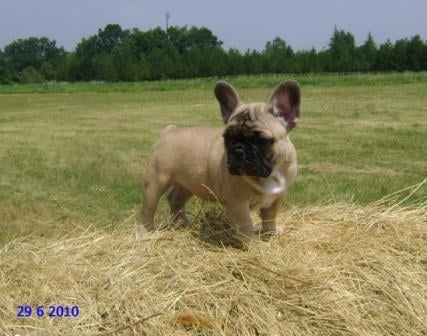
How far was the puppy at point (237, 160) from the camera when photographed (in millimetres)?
3773

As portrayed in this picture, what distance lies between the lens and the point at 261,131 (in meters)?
3.75

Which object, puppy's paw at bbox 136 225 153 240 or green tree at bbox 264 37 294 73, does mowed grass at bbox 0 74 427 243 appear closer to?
puppy's paw at bbox 136 225 153 240

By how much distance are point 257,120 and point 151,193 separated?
51.2 inches

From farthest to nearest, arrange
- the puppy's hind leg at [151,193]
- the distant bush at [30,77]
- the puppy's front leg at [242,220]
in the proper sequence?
the distant bush at [30,77], the puppy's hind leg at [151,193], the puppy's front leg at [242,220]

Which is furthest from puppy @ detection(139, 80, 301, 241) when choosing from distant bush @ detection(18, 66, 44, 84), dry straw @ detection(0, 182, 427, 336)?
distant bush @ detection(18, 66, 44, 84)

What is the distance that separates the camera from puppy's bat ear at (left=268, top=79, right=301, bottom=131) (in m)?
3.95

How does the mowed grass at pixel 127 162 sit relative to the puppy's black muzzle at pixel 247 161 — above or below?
below

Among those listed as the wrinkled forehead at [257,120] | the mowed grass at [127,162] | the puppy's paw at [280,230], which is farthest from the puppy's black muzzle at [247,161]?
the mowed grass at [127,162]

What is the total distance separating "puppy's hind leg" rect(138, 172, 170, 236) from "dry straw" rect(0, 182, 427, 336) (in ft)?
1.80

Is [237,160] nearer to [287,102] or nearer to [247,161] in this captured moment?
[247,161]

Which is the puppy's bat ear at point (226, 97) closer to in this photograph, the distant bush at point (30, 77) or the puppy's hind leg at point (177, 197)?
the puppy's hind leg at point (177, 197)

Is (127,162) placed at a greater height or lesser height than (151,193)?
lesser

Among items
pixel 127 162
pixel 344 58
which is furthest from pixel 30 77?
pixel 127 162
